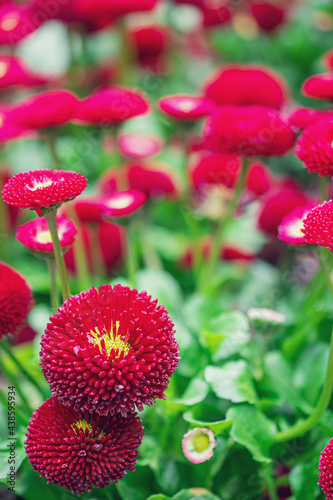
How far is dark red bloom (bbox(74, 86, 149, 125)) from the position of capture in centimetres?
81

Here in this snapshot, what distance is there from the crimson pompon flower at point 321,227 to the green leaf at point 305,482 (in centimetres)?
30

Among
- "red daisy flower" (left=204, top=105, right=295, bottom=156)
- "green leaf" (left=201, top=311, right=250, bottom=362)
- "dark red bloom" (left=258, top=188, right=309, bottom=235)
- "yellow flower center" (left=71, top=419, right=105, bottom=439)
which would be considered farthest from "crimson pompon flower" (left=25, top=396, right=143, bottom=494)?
"dark red bloom" (left=258, top=188, right=309, bottom=235)

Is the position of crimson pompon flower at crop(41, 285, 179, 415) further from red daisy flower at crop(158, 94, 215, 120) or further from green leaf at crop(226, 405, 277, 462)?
red daisy flower at crop(158, 94, 215, 120)

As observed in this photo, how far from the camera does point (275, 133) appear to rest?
2.33 feet

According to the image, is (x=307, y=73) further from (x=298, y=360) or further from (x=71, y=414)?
(x=71, y=414)

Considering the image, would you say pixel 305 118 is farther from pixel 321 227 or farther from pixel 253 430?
pixel 253 430

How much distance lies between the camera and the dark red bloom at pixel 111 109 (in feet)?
A: 2.66

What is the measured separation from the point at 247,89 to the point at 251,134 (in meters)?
0.34

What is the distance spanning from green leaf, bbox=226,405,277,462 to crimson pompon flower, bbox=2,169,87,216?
303 mm

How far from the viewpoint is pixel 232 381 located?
2.17ft

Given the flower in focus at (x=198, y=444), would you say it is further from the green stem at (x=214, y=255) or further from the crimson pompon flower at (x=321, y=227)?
the green stem at (x=214, y=255)

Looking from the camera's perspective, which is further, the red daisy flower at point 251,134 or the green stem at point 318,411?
the red daisy flower at point 251,134

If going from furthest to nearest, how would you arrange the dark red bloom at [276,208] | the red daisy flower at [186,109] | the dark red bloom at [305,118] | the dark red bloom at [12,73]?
the dark red bloom at [12,73], the dark red bloom at [276,208], the red daisy flower at [186,109], the dark red bloom at [305,118]

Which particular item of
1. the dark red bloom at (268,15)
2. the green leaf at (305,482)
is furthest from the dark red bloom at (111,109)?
the dark red bloom at (268,15)
